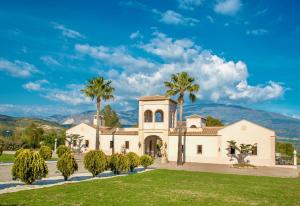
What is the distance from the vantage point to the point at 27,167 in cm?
1324

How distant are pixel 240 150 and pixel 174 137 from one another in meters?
8.56

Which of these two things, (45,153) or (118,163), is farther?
(45,153)

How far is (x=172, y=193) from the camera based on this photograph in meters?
12.5

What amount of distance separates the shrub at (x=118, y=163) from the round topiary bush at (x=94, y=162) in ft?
6.38

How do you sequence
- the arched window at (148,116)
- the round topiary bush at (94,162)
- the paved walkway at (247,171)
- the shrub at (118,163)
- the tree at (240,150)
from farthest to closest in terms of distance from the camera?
the arched window at (148,116), the tree at (240,150), the paved walkway at (247,171), the shrub at (118,163), the round topiary bush at (94,162)

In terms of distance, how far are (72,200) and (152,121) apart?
3006 cm

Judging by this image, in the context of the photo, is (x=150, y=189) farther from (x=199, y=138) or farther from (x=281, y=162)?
(x=281, y=162)

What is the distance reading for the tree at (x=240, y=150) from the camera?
32.6 metres

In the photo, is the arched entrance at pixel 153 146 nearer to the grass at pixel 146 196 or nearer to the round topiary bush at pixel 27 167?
the grass at pixel 146 196

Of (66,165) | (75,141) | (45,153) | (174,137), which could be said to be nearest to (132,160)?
(66,165)

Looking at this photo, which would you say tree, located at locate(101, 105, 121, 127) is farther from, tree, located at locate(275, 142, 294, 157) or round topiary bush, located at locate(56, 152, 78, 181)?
round topiary bush, located at locate(56, 152, 78, 181)

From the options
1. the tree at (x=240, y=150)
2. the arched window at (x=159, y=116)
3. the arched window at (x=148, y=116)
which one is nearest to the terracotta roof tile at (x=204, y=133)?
the tree at (x=240, y=150)

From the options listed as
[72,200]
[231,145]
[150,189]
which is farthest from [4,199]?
[231,145]

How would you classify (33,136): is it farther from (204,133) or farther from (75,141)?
(204,133)
